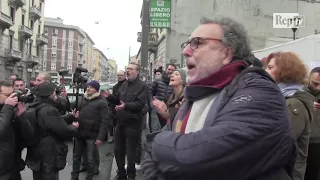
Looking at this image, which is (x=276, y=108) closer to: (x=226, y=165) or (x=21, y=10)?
(x=226, y=165)

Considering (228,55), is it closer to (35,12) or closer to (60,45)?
(35,12)

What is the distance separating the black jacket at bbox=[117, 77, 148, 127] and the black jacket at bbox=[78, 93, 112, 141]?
344 millimetres

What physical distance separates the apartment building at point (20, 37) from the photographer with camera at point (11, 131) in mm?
41525

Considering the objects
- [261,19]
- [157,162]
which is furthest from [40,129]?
[261,19]

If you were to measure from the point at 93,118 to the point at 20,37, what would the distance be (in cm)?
4794

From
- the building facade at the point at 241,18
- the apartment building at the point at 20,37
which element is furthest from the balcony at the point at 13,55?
the building facade at the point at 241,18

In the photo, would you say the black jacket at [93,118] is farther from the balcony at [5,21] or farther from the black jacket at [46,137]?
the balcony at [5,21]

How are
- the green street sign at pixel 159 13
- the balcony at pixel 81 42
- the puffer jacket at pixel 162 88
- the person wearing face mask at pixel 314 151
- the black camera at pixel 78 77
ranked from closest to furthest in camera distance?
the person wearing face mask at pixel 314 151
the puffer jacket at pixel 162 88
the black camera at pixel 78 77
the green street sign at pixel 159 13
the balcony at pixel 81 42

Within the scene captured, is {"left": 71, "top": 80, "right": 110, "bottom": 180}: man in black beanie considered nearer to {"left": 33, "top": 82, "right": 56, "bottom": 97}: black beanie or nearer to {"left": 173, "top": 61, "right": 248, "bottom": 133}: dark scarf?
{"left": 33, "top": 82, "right": 56, "bottom": 97}: black beanie

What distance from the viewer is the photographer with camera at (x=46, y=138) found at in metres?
4.43

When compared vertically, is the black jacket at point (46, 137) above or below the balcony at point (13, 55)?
below

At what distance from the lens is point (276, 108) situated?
1.37 metres

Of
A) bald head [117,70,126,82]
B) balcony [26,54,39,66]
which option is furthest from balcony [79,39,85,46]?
bald head [117,70,126,82]

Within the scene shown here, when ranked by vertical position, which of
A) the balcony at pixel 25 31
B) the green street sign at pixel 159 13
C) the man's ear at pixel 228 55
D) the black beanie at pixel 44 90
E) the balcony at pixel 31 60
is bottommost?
the black beanie at pixel 44 90
